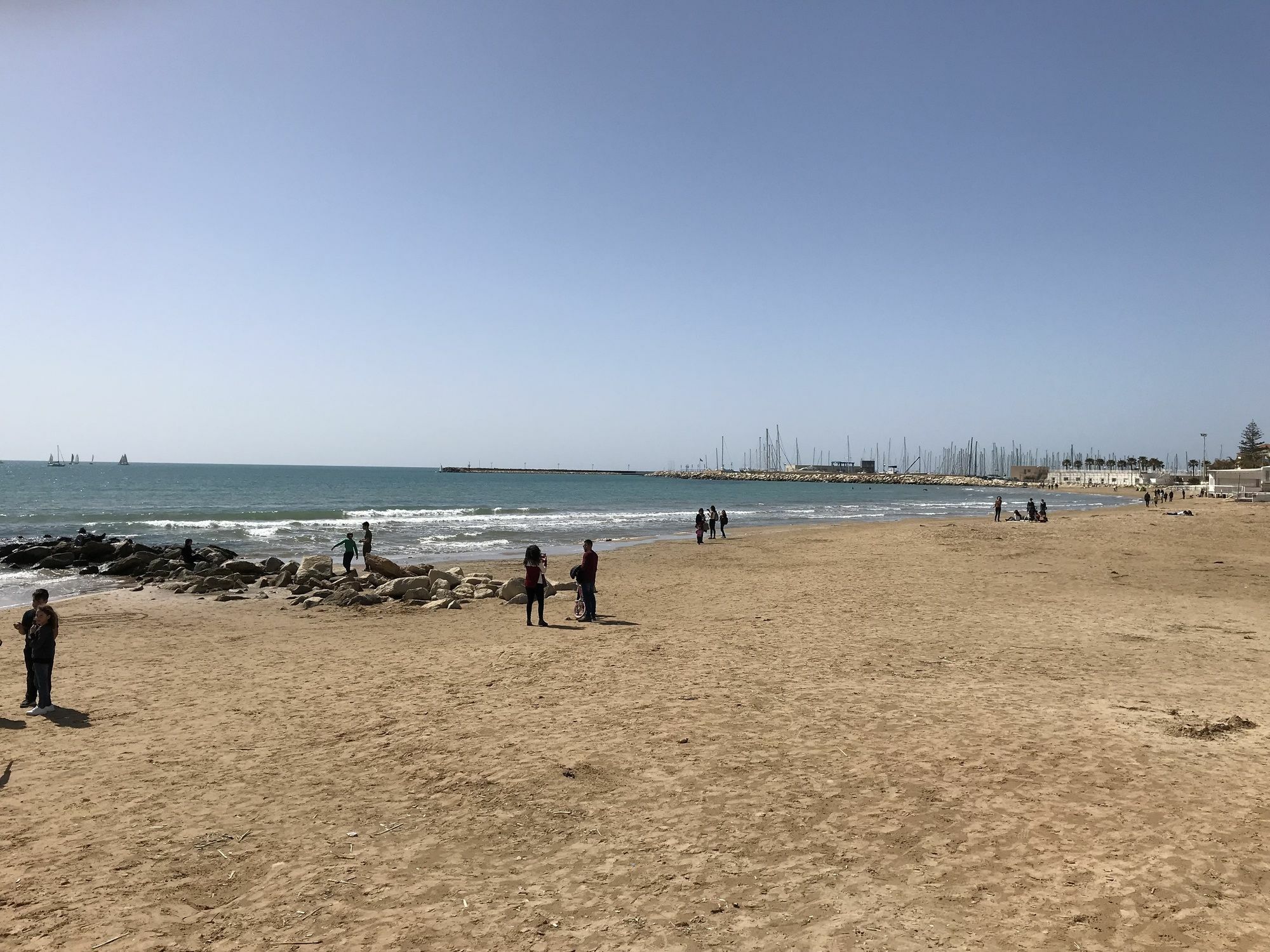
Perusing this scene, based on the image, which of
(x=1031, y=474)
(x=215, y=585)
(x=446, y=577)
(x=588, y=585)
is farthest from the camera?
(x=1031, y=474)

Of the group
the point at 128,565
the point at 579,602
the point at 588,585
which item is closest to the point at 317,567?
the point at 128,565

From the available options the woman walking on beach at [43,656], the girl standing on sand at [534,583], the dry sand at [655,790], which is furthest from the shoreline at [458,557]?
the woman walking on beach at [43,656]

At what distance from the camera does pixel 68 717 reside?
886 cm

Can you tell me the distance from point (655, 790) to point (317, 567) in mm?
17315

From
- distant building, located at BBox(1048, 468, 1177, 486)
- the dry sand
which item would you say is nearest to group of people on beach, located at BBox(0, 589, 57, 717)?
the dry sand

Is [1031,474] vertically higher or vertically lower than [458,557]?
higher

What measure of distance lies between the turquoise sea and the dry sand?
633 inches

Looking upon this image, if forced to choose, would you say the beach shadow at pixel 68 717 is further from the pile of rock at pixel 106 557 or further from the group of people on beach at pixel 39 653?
the pile of rock at pixel 106 557

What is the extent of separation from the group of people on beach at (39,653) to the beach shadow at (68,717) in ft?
0.30

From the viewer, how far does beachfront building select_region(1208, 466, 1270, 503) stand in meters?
56.4

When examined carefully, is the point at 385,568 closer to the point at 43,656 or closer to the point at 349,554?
the point at 349,554

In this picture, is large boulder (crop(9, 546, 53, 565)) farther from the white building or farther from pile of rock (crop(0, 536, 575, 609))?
the white building

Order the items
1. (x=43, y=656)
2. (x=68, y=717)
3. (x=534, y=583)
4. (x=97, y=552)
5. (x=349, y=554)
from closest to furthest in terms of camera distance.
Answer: (x=68, y=717), (x=43, y=656), (x=534, y=583), (x=349, y=554), (x=97, y=552)

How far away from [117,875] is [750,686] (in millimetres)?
6687
